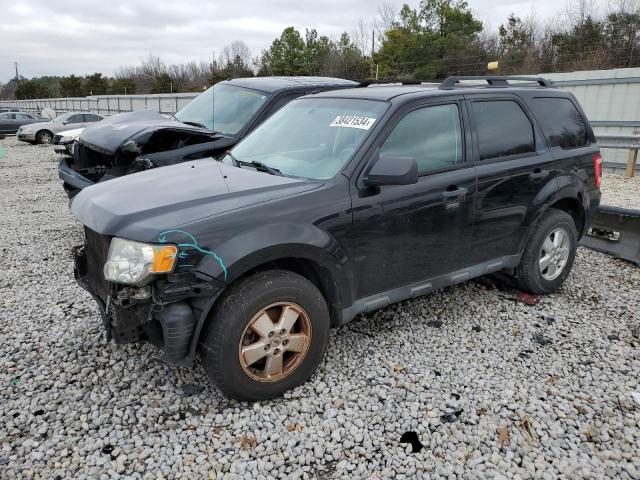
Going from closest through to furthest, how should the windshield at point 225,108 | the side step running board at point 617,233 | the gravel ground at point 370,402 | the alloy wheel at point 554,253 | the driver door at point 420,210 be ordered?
the gravel ground at point 370,402 < the driver door at point 420,210 < the alloy wheel at point 554,253 < the side step running board at point 617,233 < the windshield at point 225,108

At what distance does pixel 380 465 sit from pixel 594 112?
12.4 meters

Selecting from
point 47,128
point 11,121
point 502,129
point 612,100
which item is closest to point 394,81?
point 502,129

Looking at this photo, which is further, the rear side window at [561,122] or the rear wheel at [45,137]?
the rear wheel at [45,137]

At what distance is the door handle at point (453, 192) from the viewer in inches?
148

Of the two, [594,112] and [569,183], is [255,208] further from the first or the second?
[594,112]

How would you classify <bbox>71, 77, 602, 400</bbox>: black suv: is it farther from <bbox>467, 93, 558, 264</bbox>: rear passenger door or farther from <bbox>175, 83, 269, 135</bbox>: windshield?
<bbox>175, 83, 269, 135</bbox>: windshield

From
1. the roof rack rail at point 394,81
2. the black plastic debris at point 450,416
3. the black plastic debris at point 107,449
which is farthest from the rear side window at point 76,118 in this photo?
the black plastic debris at point 450,416

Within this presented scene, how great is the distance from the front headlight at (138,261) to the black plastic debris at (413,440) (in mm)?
1610

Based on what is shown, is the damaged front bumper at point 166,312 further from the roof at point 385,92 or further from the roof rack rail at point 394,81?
the roof rack rail at point 394,81

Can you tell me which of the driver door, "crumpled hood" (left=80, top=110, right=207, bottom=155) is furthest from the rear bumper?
the driver door

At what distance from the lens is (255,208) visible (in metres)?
3.01

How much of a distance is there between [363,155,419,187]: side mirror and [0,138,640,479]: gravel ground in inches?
51.8

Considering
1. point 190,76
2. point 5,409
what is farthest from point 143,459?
point 190,76

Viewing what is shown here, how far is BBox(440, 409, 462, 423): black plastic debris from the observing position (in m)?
3.04
